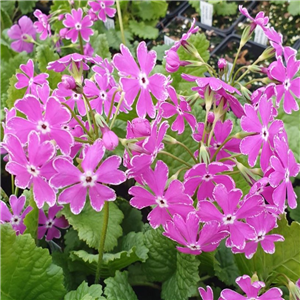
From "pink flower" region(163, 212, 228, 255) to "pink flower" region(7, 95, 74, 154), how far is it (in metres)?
0.26

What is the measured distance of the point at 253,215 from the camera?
35.8 inches

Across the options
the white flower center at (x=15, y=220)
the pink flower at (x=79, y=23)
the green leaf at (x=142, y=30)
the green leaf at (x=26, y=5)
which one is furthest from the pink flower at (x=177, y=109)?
the green leaf at (x=26, y=5)

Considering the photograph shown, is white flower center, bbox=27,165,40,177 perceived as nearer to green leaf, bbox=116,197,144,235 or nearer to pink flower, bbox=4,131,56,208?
pink flower, bbox=4,131,56,208

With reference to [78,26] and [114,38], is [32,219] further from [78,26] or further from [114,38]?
[114,38]

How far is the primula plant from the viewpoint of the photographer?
87cm

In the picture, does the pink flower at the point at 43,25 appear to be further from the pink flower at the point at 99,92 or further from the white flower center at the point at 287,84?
the white flower center at the point at 287,84

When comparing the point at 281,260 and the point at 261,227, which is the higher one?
the point at 261,227

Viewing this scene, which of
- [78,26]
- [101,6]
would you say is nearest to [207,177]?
[78,26]

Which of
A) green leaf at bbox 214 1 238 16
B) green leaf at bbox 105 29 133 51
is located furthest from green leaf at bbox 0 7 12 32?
green leaf at bbox 214 1 238 16

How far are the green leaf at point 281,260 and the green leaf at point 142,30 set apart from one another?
149 cm

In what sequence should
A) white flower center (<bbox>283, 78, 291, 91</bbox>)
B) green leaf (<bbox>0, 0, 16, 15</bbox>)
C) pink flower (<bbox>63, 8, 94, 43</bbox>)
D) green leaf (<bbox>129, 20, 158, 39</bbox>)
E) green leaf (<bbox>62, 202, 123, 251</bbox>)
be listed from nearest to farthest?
white flower center (<bbox>283, 78, 291, 91</bbox>), green leaf (<bbox>62, 202, 123, 251</bbox>), pink flower (<bbox>63, 8, 94, 43</bbox>), green leaf (<bbox>129, 20, 158, 39</bbox>), green leaf (<bbox>0, 0, 16, 15</bbox>)

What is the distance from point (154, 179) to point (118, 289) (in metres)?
0.38

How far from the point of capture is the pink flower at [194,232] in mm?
916

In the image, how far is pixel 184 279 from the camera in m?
1.19
